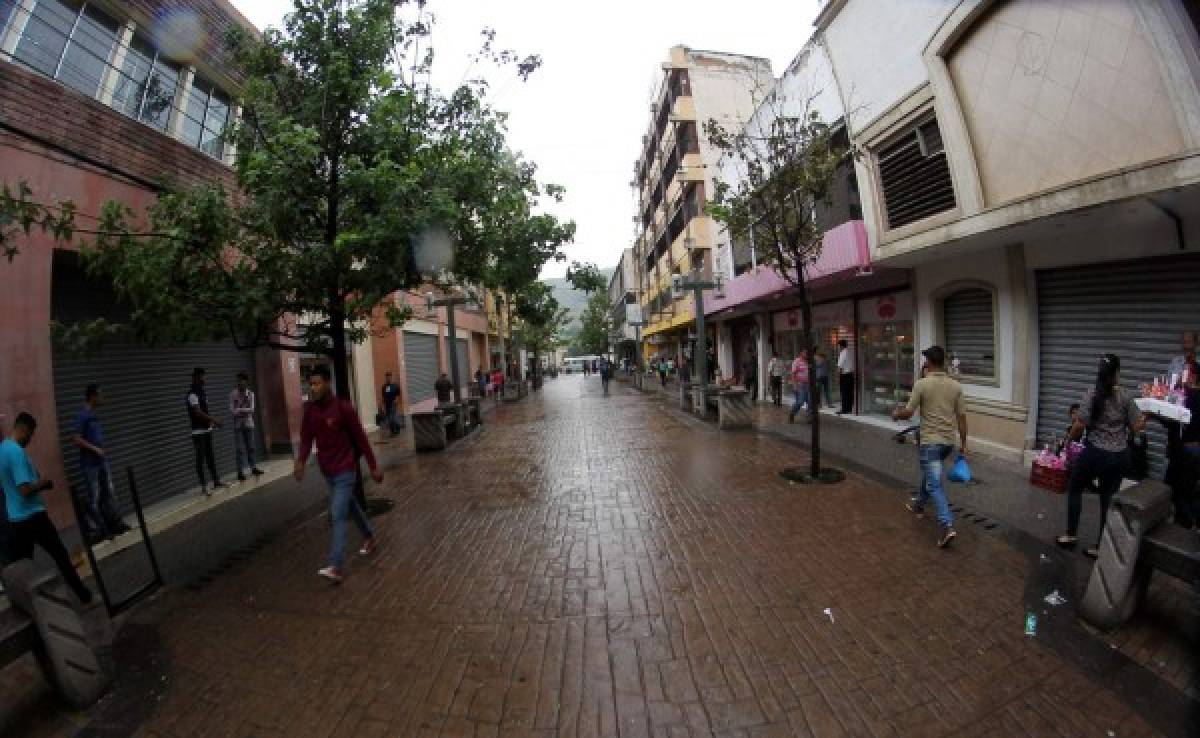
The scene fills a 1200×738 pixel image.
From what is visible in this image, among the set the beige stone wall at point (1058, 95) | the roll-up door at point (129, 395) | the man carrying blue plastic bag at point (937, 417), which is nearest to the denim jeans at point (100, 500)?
the roll-up door at point (129, 395)

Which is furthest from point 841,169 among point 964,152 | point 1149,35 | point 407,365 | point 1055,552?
point 407,365

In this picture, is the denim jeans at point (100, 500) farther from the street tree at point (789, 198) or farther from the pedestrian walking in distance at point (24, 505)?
the street tree at point (789, 198)

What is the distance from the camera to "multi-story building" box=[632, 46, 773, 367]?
21969mm

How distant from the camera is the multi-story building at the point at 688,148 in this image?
22.0 m

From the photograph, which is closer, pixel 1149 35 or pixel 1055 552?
pixel 1055 552

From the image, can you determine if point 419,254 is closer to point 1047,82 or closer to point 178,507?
point 178,507

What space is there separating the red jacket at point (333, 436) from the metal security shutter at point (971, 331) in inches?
345

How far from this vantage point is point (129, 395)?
7418 mm

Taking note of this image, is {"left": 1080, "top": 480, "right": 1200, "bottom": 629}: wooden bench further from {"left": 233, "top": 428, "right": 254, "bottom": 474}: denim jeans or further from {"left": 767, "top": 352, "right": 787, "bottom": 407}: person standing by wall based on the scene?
{"left": 767, "top": 352, "right": 787, "bottom": 407}: person standing by wall

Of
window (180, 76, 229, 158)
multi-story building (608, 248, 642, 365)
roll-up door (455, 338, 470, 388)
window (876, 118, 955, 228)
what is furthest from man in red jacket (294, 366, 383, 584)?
multi-story building (608, 248, 642, 365)

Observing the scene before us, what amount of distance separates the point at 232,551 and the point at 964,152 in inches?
400

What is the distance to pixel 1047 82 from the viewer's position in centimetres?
616

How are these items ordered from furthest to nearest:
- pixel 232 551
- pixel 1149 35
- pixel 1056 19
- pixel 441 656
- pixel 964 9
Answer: pixel 964 9, pixel 1056 19, pixel 232 551, pixel 1149 35, pixel 441 656

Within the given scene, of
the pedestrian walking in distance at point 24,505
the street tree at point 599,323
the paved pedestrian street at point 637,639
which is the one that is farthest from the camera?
the street tree at point 599,323
